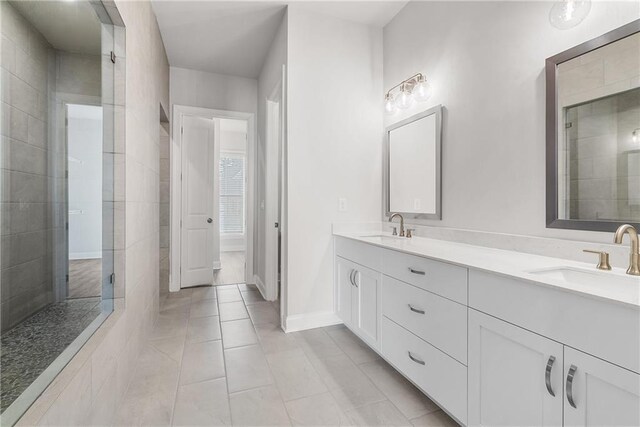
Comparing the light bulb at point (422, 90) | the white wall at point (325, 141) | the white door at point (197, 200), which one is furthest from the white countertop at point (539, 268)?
the white door at point (197, 200)

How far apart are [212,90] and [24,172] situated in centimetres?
301

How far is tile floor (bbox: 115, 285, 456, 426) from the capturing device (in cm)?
154

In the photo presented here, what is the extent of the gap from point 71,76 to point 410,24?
2.40 m

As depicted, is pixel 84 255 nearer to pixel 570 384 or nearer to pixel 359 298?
pixel 359 298

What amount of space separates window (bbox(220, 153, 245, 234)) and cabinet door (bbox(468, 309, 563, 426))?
6242 millimetres

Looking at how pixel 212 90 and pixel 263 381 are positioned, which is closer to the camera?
pixel 263 381

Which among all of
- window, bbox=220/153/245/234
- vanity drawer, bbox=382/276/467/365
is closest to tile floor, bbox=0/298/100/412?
vanity drawer, bbox=382/276/467/365

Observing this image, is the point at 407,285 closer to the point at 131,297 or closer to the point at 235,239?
the point at 131,297

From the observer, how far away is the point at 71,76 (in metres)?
1.57

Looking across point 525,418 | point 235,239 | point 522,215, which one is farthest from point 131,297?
point 235,239

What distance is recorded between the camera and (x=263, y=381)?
1841 millimetres

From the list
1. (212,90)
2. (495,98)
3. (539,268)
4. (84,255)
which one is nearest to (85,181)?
(84,255)

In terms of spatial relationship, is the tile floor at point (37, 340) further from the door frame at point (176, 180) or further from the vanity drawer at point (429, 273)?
the door frame at point (176, 180)

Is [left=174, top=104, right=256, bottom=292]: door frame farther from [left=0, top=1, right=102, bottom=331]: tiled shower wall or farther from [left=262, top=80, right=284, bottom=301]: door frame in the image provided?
[left=0, top=1, right=102, bottom=331]: tiled shower wall
